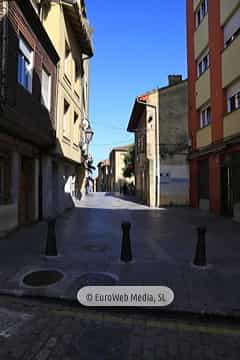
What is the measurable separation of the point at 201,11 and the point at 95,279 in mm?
17089

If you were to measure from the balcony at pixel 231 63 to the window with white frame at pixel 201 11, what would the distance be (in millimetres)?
4372

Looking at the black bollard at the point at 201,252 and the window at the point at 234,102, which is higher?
the window at the point at 234,102

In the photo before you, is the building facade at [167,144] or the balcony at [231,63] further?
the building facade at [167,144]

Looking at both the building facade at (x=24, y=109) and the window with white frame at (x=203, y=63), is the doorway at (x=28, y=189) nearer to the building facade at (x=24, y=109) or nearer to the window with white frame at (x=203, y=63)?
the building facade at (x=24, y=109)

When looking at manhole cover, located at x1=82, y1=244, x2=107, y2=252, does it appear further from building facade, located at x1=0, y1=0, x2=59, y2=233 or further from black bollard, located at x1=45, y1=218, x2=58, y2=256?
building facade, located at x1=0, y1=0, x2=59, y2=233

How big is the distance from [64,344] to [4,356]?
1.96 ft

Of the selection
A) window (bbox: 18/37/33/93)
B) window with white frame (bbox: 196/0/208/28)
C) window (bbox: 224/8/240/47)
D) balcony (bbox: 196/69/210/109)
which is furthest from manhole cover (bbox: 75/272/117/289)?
window with white frame (bbox: 196/0/208/28)

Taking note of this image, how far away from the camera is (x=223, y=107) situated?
14.0 m

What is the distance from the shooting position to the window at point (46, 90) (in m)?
12.0

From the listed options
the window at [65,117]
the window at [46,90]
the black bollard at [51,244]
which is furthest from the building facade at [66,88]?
the black bollard at [51,244]

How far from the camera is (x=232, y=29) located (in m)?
13.0

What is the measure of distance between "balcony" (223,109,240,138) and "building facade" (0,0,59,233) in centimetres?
759

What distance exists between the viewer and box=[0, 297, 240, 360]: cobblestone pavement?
3061 millimetres

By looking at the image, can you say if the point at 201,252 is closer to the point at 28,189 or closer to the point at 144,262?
the point at 144,262
